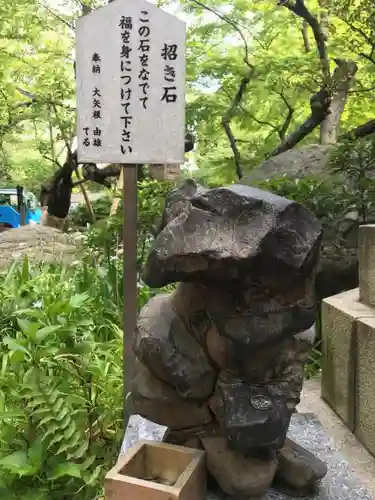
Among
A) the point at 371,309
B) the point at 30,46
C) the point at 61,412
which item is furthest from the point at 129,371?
the point at 30,46

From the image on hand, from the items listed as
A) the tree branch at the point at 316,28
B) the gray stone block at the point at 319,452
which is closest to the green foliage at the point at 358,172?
the tree branch at the point at 316,28

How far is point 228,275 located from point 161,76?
1818 millimetres

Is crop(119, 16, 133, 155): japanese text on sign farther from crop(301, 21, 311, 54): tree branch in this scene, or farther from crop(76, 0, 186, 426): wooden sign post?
crop(301, 21, 311, 54): tree branch

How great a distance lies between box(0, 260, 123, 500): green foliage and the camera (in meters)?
2.55

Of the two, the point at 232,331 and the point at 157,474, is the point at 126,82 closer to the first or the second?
the point at 232,331

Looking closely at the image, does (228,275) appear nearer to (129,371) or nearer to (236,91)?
(129,371)

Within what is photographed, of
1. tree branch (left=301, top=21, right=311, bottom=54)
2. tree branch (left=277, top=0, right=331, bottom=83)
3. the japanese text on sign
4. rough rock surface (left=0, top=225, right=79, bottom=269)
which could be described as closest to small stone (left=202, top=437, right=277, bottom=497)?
the japanese text on sign

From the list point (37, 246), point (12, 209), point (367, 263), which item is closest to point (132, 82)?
point (367, 263)

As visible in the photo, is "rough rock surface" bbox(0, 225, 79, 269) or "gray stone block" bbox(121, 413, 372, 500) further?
"rough rock surface" bbox(0, 225, 79, 269)

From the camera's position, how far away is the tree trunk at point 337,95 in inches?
258

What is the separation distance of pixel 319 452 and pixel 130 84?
2.07 meters

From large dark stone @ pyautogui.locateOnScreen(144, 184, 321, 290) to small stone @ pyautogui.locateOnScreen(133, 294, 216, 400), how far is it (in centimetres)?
24

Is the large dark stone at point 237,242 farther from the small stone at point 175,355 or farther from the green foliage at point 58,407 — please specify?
the green foliage at point 58,407

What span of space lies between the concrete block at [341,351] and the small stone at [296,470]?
1188 millimetres
